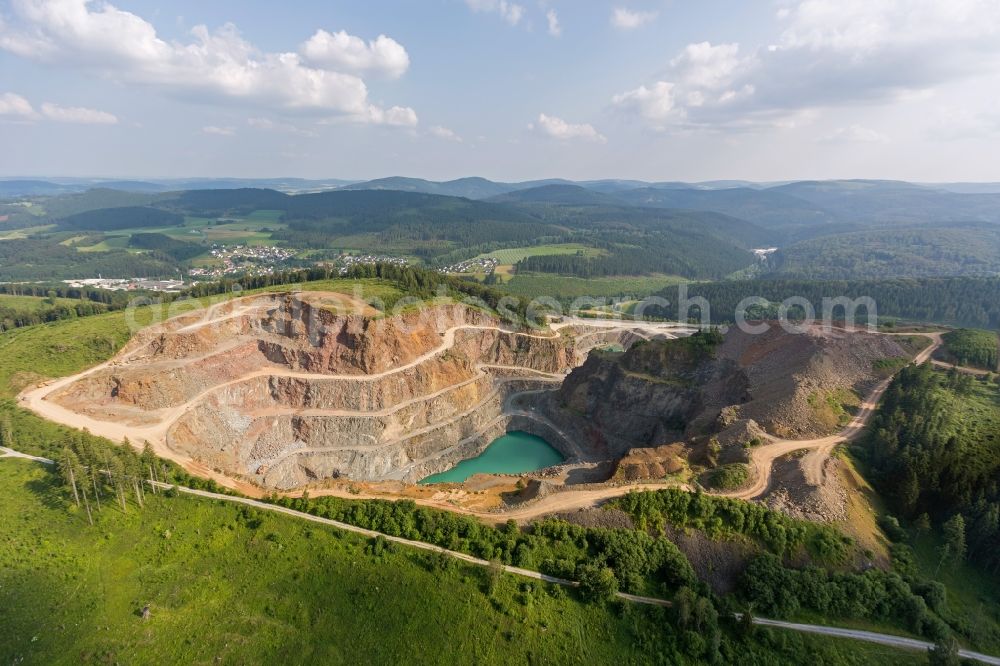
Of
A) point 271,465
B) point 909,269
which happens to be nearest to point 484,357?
point 271,465

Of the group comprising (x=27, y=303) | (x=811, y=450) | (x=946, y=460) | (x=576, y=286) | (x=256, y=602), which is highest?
(x=946, y=460)

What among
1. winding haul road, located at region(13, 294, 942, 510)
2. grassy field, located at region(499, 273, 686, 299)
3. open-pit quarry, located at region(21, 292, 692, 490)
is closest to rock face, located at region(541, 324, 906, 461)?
winding haul road, located at region(13, 294, 942, 510)

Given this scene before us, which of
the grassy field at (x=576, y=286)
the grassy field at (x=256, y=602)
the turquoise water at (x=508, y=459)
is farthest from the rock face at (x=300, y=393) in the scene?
the grassy field at (x=576, y=286)

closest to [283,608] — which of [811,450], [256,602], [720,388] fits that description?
[256,602]

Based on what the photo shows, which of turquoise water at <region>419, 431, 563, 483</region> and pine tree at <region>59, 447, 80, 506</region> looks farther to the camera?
turquoise water at <region>419, 431, 563, 483</region>

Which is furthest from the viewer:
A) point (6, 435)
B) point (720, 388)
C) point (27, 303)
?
point (27, 303)

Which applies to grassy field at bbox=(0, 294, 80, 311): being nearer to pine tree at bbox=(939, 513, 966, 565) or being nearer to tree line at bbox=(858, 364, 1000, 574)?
tree line at bbox=(858, 364, 1000, 574)

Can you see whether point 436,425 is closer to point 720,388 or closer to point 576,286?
point 720,388
